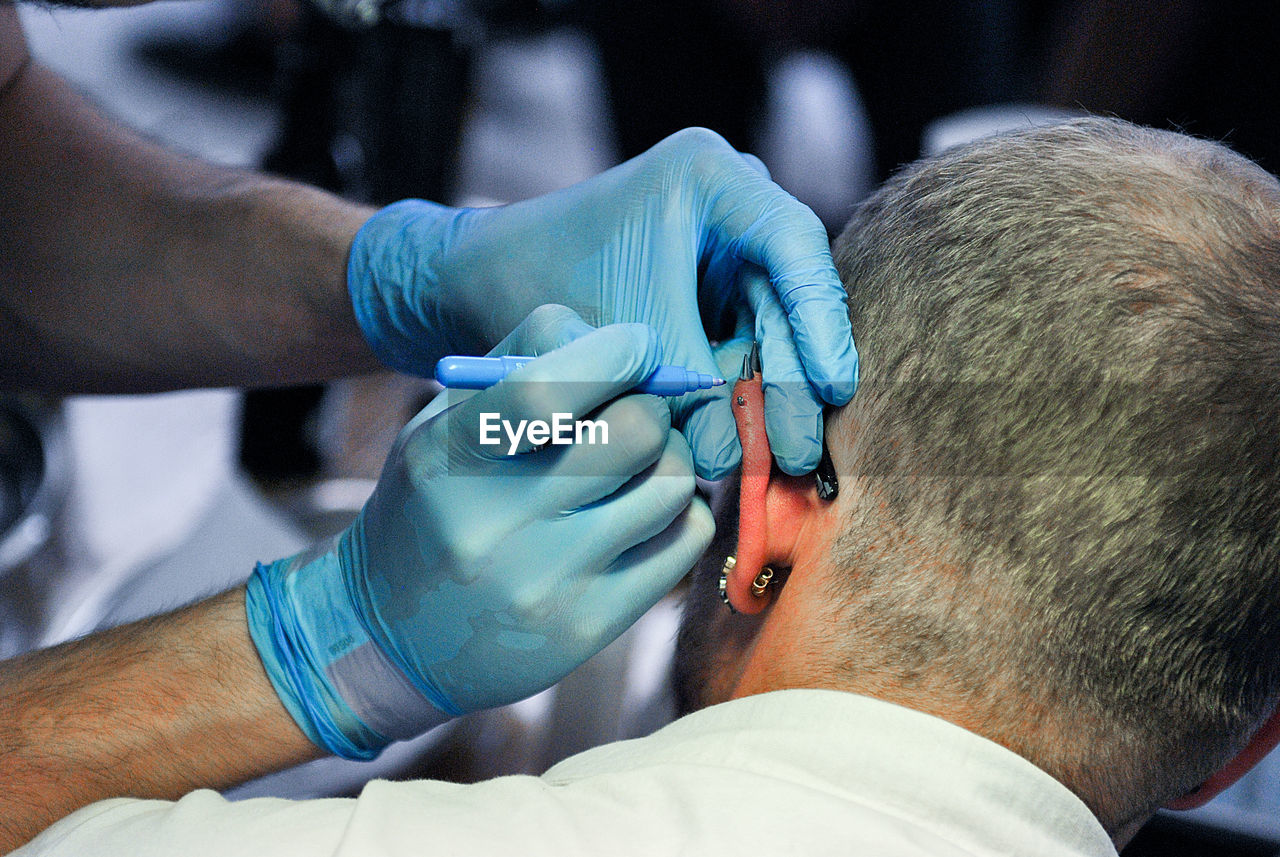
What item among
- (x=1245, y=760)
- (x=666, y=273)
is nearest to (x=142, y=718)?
(x=666, y=273)

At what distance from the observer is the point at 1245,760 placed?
884mm

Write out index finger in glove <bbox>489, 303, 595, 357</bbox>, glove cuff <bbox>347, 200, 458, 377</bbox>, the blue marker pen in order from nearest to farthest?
1. the blue marker pen
2. index finger in glove <bbox>489, 303, 595, 357</bbox>
3. glove cuff <bbox>347, 200, 458, 377</bbox>

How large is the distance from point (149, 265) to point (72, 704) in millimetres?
761

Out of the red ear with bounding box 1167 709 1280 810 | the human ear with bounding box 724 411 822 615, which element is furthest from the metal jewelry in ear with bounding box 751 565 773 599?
the red ear with bounding box 1167 709 1280 810

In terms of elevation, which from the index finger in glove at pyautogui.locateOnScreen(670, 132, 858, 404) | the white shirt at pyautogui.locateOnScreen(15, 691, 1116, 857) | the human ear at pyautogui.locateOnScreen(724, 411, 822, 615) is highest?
the index finger in glove at pyautogui.locateOnScreen(670, 132, 858, 404)

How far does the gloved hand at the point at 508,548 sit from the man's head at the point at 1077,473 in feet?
0.57

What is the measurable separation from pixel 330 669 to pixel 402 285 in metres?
0.53

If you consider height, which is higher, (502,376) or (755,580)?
(502,376)

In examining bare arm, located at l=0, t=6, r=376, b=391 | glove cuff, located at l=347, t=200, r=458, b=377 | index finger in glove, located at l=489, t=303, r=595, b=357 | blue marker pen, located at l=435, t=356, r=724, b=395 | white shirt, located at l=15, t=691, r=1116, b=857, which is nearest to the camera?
white shirt, located at l=15, t=691, r=1116, b=857

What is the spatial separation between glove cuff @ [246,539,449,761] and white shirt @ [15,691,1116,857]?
0.20 meters

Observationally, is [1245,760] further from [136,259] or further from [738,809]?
[136,259]

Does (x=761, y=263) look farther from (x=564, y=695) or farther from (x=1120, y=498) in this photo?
(x=564, y=695)
